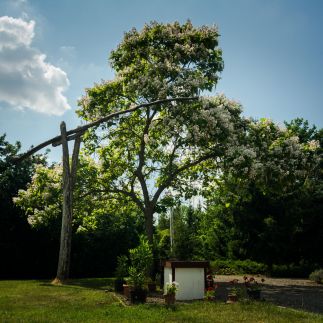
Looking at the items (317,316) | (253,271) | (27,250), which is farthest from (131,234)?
(317,316)

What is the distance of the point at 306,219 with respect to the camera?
3591 centimetres

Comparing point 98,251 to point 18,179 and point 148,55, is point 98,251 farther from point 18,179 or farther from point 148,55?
point 148,55

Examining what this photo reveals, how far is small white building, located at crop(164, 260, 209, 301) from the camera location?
56.7ft

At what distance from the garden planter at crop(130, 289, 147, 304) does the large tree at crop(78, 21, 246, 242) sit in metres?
9.53

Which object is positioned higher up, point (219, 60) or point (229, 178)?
point (219, 60)

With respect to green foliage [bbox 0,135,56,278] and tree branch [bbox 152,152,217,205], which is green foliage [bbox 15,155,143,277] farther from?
tree branch [bbox 152,152,217,205]

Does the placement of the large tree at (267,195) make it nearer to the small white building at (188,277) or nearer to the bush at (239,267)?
the bush at (239,267)

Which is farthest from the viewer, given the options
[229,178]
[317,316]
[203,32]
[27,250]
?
[27,250]

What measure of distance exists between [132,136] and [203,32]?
817 cm

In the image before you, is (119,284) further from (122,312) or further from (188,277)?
(122,312)

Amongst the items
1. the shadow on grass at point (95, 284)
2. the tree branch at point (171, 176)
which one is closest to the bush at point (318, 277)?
the tree branch at point (171, 176)

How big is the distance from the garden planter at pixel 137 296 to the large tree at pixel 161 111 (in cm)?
953

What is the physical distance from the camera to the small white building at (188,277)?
17297mm

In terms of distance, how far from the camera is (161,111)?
2552 cm
